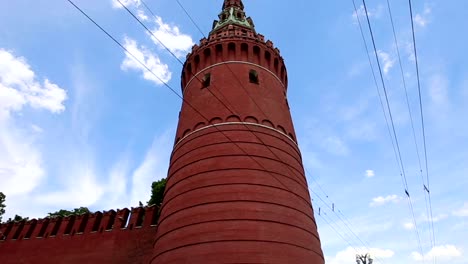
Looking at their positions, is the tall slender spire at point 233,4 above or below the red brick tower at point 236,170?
above

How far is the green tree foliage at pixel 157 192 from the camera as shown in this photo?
77.9 ft

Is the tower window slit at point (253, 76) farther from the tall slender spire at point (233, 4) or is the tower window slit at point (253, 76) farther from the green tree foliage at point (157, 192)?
the green tree foliage at point (157, 192)

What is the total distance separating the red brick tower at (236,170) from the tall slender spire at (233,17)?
3034mm

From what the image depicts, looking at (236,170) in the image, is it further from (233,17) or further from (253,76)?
(233,17)

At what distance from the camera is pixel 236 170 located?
11.2 meters

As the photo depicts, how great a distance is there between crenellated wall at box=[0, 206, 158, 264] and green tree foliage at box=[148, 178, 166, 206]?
6561 millimetres

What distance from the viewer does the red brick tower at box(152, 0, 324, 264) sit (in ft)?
32.4

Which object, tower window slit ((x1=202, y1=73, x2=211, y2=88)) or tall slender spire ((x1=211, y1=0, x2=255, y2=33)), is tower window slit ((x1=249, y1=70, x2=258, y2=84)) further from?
tall slender spire ((x1=211, y1=0, x2=255, y2=33))

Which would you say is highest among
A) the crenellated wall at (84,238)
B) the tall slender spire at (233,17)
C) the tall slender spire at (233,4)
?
the tall slender spire at (233,4)

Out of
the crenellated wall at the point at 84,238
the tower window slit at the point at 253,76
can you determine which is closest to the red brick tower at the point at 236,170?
the tower window slit at the point at 253,76

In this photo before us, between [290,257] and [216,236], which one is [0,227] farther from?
[290,257]

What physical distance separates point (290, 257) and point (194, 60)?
383 inches

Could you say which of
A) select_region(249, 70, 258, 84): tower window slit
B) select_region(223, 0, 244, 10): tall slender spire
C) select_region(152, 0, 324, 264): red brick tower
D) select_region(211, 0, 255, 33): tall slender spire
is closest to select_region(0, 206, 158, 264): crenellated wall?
select_region(152, 0, 324, 264): red brick tower

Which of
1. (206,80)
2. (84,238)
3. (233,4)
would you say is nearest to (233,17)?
(233,4)
